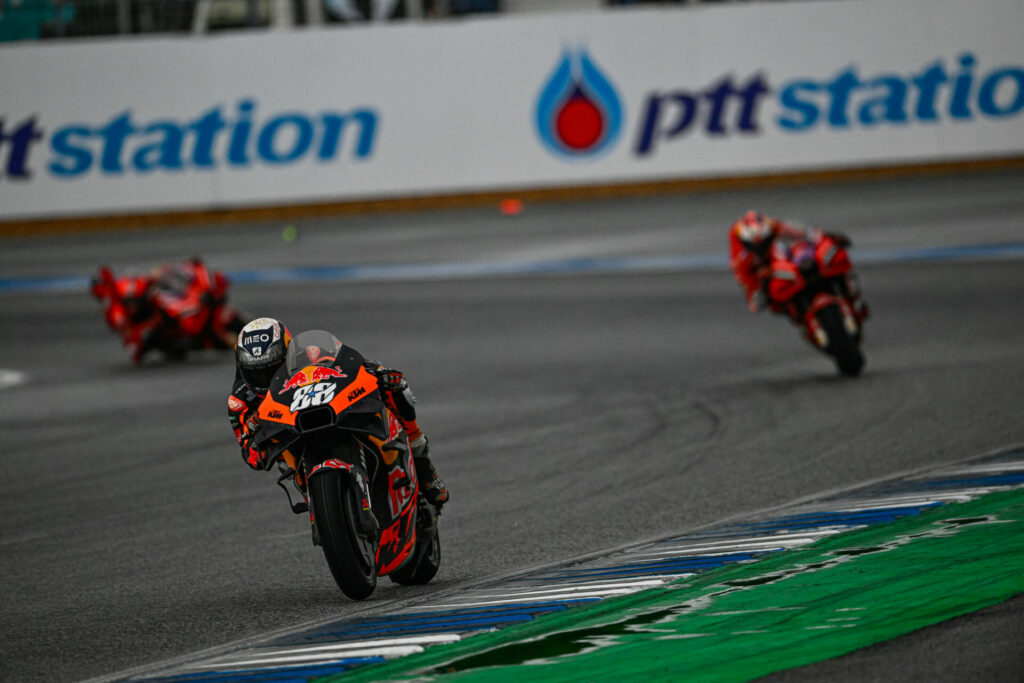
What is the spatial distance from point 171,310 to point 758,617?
10889mm

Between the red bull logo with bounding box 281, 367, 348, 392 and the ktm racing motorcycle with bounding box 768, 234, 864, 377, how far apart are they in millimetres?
6402

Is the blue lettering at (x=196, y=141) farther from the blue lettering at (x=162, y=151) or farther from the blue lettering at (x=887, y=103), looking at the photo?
the blue lettering at (x=887, y=103)

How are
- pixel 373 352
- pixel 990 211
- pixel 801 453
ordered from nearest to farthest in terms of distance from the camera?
pixel 801 453 → pixel 373 352 → pixel 990 211

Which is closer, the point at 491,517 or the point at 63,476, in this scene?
the point at 491,517

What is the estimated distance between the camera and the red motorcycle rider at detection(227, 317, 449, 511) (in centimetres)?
650

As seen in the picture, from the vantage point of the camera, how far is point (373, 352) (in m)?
15.6

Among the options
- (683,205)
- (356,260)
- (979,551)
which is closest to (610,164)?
(683,205)

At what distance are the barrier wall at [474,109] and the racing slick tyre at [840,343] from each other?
11.8 m

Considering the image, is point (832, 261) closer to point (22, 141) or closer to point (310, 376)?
point (310, 376)

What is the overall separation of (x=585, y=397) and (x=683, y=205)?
11.7 metres

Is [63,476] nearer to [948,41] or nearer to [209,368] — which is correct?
[209,368]

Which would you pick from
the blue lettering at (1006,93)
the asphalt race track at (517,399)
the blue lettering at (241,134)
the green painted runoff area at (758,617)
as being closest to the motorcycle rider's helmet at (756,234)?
the asphalt race track at (517,399)

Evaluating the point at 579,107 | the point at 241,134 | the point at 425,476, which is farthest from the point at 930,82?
the point at 425,476

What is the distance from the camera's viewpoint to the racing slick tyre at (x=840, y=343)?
12.0 meters
